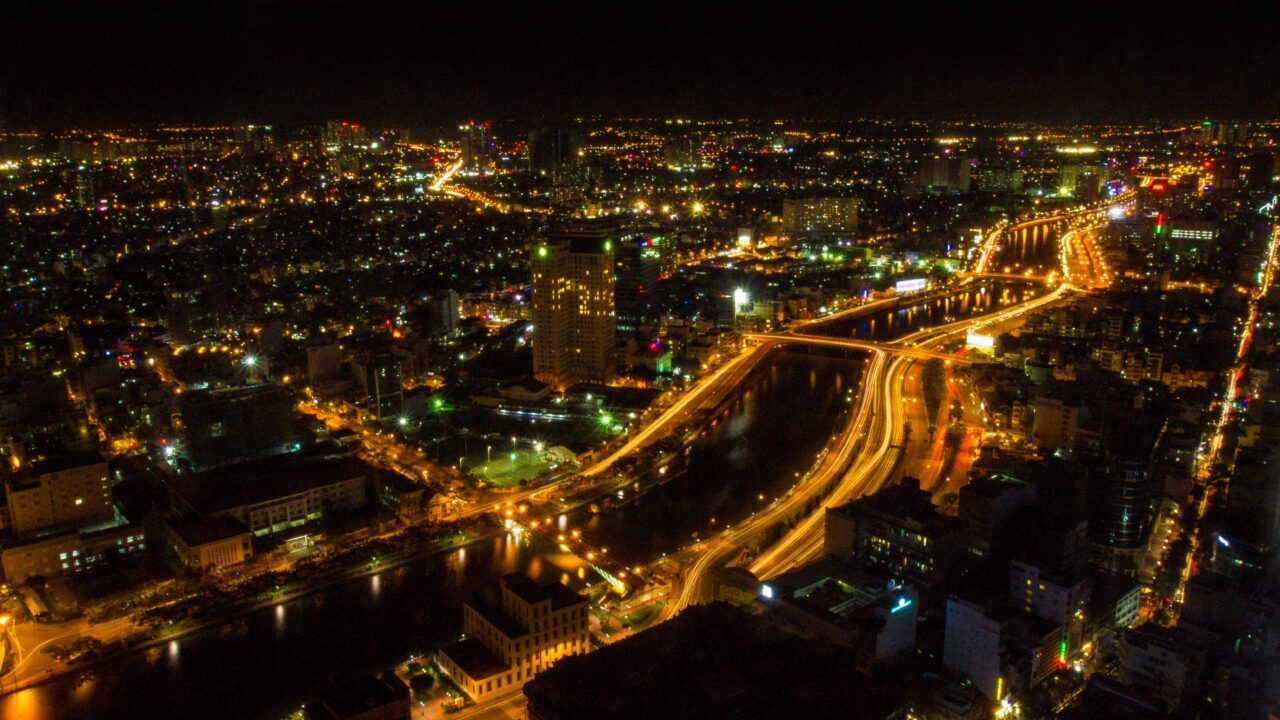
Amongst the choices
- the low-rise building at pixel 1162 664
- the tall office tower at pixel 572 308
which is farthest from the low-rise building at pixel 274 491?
the low-rise building at pixel 1162 664

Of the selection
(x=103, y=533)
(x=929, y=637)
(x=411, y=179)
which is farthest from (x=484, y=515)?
(x=411, y=179)

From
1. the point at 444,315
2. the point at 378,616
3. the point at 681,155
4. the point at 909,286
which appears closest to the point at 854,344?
the point at 909,286

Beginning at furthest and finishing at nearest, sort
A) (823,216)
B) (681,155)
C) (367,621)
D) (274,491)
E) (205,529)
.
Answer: (681,155)
(823,216)
(274,491)
(205,529)
(367,621)

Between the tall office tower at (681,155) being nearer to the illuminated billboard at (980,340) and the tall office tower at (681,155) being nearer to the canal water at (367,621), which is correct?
the illuminated billboard at (980,340)

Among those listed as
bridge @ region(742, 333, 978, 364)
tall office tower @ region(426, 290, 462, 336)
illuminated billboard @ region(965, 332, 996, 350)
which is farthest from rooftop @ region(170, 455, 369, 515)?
illuminated billboard @ region(965, 332, 996, 350)

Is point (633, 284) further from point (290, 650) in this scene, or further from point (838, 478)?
point (290, 650)

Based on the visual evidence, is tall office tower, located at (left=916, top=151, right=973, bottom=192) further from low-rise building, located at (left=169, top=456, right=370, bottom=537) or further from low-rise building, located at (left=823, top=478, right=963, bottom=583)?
low-rise building, located at (left=169, top=456, right=370, bottom=537)

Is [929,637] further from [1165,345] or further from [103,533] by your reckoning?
[1165,345]
